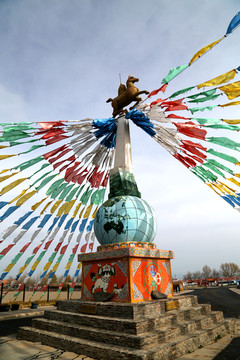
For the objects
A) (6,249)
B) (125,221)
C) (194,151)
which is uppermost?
(194,151)

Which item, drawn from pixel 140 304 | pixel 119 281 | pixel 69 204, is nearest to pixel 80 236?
pixel 69 204

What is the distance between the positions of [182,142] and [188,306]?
6933 mm

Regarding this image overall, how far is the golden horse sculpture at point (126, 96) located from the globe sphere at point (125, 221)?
4985 mm

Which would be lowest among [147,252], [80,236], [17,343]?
[17,343]

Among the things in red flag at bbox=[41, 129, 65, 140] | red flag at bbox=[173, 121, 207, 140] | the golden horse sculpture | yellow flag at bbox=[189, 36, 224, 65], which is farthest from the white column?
yellow flag at bbox=[189, 36, 224, 65]

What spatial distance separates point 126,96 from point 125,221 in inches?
251

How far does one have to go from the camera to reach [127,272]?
28.5ft

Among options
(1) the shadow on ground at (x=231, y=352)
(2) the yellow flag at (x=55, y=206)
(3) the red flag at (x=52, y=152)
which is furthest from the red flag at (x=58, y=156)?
(1) the shadow on ground at (x=231, y=352)

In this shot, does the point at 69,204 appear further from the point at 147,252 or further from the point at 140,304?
the point at 140,304

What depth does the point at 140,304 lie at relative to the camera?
25.6ft

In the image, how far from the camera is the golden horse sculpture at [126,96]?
11656 millimetres

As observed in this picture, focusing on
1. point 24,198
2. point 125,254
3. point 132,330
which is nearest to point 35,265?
point 24,198

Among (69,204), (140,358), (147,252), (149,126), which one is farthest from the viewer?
(69,204)

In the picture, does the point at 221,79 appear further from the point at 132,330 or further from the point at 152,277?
the point at 132,330
